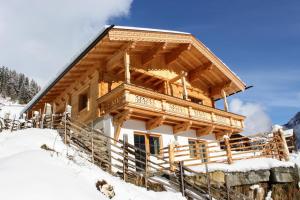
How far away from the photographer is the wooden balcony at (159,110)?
51.7 ft

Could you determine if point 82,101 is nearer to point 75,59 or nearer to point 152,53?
point 75,59

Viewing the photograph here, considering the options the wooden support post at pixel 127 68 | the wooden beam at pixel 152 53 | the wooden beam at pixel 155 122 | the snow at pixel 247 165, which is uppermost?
the wooden beam at pixel 152 53

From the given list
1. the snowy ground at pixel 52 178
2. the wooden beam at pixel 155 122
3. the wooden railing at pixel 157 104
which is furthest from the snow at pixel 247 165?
the snowy ground at pixel 52 178

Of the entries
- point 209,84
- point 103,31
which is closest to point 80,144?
point 103,31

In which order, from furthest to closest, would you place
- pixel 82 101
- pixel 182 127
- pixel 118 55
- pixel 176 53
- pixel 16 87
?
pixel 16 87 → pixel 176 53 → pixel 82 101 → pixel 182 127 → pixel 118 55

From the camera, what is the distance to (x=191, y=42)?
20531 mm

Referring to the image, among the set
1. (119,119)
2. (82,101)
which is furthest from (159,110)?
(82,101)

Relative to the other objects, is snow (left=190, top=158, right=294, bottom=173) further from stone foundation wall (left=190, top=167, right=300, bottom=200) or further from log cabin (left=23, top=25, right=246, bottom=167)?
log cabin (left=23, top=25, right=246, bottom=167)

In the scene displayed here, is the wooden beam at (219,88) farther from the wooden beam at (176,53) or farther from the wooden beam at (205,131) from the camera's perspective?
the wooden beam at (176,53)

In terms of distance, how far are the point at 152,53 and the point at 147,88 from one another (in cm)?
288

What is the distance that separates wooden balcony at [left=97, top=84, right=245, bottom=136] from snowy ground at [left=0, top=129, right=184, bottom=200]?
13.2ft

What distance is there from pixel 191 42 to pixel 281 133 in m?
7.64

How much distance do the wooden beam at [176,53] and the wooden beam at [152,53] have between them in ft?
5.93

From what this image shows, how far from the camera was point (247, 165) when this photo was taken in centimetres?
1628
